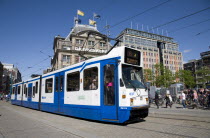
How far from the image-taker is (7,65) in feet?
364

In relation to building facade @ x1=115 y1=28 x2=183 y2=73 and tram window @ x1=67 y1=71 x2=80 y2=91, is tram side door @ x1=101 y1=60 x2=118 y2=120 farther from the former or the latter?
building facade @ x1=115 y1=28 x2=183 y2=73

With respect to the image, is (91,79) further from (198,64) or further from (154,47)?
(198,64)

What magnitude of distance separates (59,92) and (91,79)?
358 cm

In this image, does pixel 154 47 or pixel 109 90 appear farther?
pixel 154 47

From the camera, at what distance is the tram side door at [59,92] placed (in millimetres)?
10453

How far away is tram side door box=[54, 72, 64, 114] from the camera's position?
1045cm

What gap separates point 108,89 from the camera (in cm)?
730

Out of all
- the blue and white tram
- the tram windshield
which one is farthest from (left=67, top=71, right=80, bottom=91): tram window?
the tram windshield

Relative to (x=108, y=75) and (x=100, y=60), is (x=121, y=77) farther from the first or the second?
(x=100, y=60)

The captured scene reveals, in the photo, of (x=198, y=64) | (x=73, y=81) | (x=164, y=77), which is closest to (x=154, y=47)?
(x=198, y=64)

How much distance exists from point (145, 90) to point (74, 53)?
48678 millimetres

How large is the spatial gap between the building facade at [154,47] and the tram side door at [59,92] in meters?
66.0

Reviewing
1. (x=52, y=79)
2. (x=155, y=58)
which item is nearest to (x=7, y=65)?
(x=155, y=58)

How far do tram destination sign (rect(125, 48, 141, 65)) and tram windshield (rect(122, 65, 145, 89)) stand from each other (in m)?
0.28
